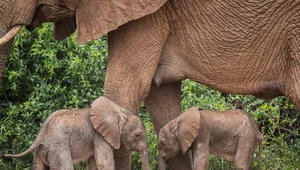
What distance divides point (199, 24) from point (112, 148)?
975mm

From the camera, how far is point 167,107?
8656 mm

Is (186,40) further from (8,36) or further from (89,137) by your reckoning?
(8,36)

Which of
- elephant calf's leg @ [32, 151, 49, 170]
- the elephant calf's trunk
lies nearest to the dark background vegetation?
elephant calf's leg @ [32, 151, 49, 170]

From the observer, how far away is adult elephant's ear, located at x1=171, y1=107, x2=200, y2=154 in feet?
26.7

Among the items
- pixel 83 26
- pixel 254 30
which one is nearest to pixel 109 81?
pixel 83 26

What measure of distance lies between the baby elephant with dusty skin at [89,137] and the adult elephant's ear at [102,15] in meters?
0.46

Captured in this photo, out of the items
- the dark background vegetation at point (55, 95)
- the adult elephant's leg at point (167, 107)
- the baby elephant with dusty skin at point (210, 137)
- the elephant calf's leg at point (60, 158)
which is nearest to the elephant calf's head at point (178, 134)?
the baby elephant with dusty skin at point (210, 137)

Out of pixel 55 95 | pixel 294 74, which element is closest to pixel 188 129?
pixel 294 74

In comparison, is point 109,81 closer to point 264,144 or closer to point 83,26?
point 83,26

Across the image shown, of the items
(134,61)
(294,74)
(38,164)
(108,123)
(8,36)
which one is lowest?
(38,164)

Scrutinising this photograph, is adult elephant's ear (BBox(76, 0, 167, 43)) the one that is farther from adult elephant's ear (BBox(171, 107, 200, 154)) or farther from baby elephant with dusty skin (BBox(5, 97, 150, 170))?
adult elephant's ear (BBox(171, 107, 200, 154))

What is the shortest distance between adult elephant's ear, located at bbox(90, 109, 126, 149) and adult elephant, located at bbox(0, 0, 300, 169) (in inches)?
7.0

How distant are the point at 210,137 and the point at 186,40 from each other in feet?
2.10

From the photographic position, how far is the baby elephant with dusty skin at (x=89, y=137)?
778cm
